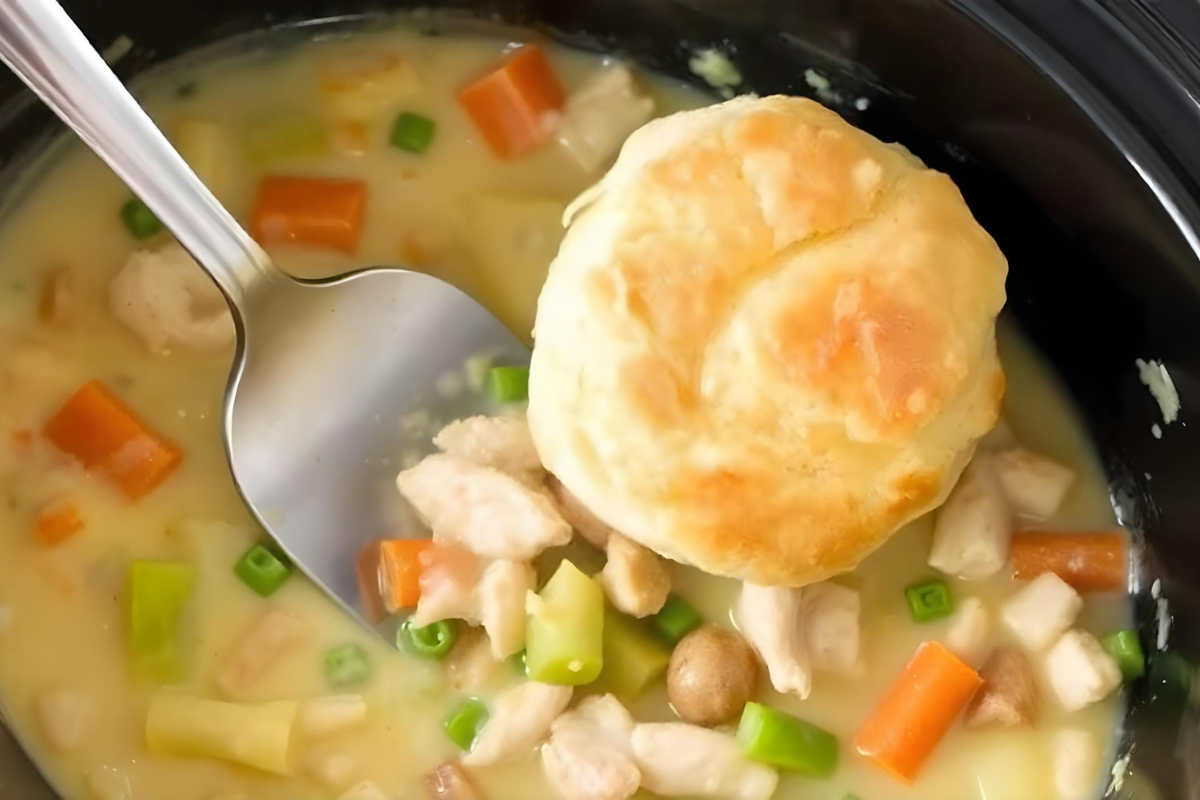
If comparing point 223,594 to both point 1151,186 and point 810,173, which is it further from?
point 1151,186

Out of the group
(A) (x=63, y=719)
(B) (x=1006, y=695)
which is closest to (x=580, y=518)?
(B) (x=1006, y=695)

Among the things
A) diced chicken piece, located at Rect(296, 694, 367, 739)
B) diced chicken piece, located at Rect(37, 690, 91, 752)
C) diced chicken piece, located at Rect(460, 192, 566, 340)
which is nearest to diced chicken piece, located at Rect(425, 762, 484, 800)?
diced chicken piece, located at Rect(296, 694, 367, 739)

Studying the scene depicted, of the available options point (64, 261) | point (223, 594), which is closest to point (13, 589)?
point (223, 594)

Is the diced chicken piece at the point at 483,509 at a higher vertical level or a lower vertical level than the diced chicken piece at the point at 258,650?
higher

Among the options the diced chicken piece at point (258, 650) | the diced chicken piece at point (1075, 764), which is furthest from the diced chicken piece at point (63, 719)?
the diced chicken piece at point (1075, 764)

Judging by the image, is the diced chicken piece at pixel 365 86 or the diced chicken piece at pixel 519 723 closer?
the diced chicken piece at pixel 519 723

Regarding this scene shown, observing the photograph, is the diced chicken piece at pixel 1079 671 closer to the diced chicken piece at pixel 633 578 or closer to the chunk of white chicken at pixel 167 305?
the diced chicken piece at pixel 633 578
